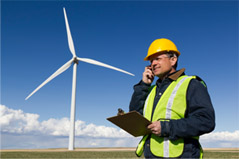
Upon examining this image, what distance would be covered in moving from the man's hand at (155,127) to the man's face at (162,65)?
97cm

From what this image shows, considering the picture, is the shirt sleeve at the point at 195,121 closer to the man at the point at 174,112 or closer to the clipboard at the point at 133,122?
the man at the point at 174,112

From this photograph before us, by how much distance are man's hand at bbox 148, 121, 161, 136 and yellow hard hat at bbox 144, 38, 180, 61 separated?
1348 millimetres

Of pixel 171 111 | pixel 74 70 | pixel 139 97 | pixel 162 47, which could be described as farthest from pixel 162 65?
pixel 74 70

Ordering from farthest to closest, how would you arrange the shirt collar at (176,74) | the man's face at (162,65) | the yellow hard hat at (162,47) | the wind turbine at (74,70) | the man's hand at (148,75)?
the wind turbine at (74,70)
the man's hand at (148,75)
the yellow hard hat at (162,47)
the man's face at (162,65)
the shirt collar at (176,74)

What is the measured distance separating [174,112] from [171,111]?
0.16 feet

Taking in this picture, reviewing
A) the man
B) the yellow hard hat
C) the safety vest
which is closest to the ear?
the man

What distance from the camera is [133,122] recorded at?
387cm

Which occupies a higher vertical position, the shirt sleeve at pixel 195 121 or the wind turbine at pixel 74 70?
the wind turbine at pixel 74 70

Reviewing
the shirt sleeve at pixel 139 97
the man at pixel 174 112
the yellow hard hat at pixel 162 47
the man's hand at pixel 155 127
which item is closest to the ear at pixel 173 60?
the man at pixel 174 112

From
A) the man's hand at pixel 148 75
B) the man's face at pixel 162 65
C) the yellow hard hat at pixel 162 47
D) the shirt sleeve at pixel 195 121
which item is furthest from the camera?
the man's hand at pixel 148 75

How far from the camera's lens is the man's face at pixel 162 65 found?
434 cm

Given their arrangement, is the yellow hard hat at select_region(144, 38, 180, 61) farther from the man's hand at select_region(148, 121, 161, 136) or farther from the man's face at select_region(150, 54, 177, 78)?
the man's hand at select_region(148, 121, 161, 136)

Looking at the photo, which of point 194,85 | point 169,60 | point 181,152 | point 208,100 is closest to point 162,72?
point 169,60

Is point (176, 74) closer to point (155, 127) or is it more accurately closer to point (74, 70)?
point (155, 127)
